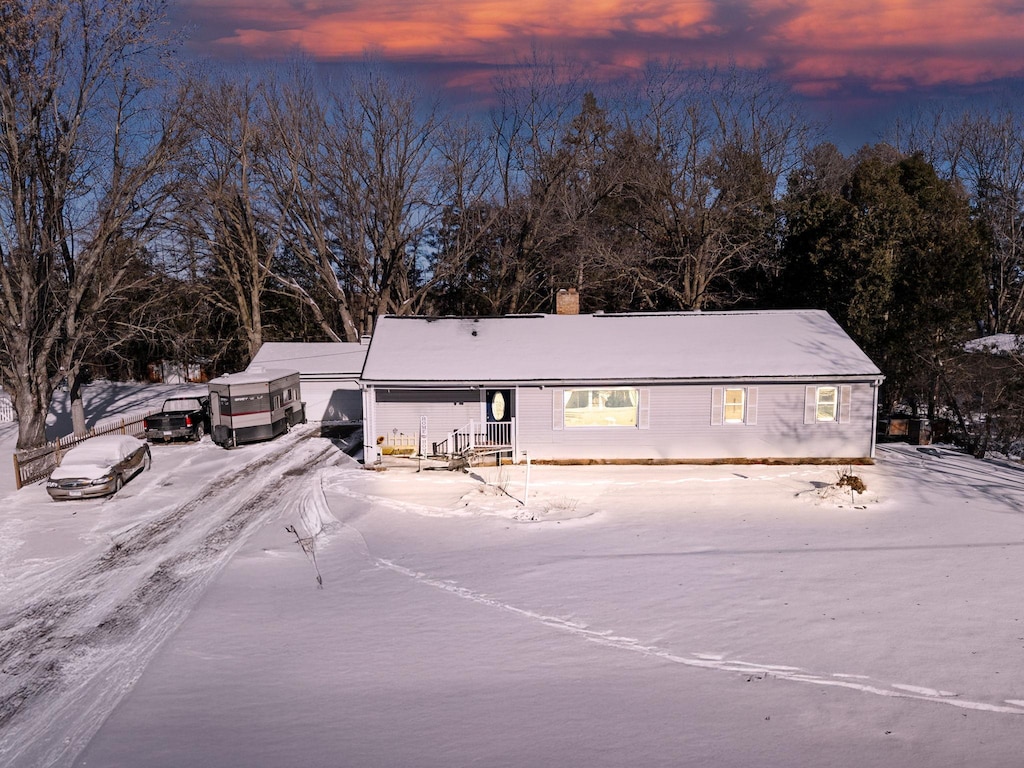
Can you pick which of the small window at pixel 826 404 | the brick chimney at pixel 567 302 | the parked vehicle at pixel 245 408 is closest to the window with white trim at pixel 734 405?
the small window at pixel 826 404

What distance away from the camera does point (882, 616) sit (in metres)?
11.0

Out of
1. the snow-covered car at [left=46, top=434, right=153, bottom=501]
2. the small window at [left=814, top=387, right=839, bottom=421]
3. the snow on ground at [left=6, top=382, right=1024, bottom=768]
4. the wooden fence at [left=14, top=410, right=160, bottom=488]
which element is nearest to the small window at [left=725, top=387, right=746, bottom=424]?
the small window at [left=814, top=387, right=839, bottom=421]

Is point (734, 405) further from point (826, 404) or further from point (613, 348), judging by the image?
point (613, 348)

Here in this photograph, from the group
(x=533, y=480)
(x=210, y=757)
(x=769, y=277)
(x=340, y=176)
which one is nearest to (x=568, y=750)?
(x=210, y=757)

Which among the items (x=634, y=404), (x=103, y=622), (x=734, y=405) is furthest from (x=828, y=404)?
(x=103, y=622)

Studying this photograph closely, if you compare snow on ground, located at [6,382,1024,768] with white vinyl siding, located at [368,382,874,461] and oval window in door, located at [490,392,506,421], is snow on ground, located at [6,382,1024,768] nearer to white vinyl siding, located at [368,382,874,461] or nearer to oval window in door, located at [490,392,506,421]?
white vinyl siding, located at [368,382,874,461]

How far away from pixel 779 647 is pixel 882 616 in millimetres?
2178

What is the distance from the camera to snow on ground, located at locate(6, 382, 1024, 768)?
7902mm

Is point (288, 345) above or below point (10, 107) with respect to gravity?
below

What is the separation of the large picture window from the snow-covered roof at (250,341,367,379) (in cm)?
1312

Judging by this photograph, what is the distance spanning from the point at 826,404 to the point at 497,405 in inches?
394

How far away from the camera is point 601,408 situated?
21594 mm

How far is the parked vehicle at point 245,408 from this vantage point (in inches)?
989

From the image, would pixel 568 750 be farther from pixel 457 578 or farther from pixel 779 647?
pixel 457 578
